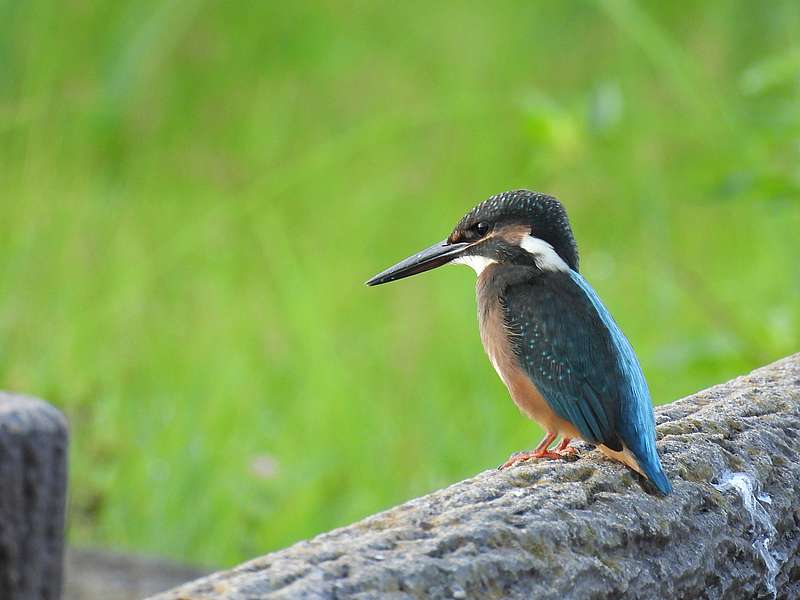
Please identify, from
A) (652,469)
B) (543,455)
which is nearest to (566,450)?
(543,455)

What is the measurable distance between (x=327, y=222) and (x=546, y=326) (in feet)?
10.5

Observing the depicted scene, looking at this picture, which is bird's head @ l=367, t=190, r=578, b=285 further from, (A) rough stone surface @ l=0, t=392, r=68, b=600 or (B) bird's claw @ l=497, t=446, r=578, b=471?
(A) rough stone surface @ l=0, t=392, r=68, b=600

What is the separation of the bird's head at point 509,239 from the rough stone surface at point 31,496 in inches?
25.3

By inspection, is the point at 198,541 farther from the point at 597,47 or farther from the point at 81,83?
the point at 597,47

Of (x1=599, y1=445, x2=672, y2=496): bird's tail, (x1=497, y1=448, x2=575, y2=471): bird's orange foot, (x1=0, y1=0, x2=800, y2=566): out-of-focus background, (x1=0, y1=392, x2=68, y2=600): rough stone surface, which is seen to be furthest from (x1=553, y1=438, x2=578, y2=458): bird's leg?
(x1=0, y1=0, x2=800, y2=566): out-of-focus background

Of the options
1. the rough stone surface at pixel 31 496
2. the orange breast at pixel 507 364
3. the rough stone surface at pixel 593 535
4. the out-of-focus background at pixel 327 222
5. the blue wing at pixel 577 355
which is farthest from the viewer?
the out-of-focus background at pixel 327 222

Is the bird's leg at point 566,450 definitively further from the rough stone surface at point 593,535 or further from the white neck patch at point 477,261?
the white neck patch at point 477,261

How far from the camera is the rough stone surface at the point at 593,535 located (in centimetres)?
93

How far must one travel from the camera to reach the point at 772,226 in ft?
10.6

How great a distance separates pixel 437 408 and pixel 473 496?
87.9 inches

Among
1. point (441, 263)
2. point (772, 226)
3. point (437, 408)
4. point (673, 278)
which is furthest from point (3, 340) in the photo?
point (441, 263)

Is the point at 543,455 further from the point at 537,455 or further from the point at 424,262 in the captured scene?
the point at 424,262

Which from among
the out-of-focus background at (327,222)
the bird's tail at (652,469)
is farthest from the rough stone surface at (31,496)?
the bird's tail at (652,469)

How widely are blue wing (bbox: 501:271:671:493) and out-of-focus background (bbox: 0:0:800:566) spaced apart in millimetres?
1172
